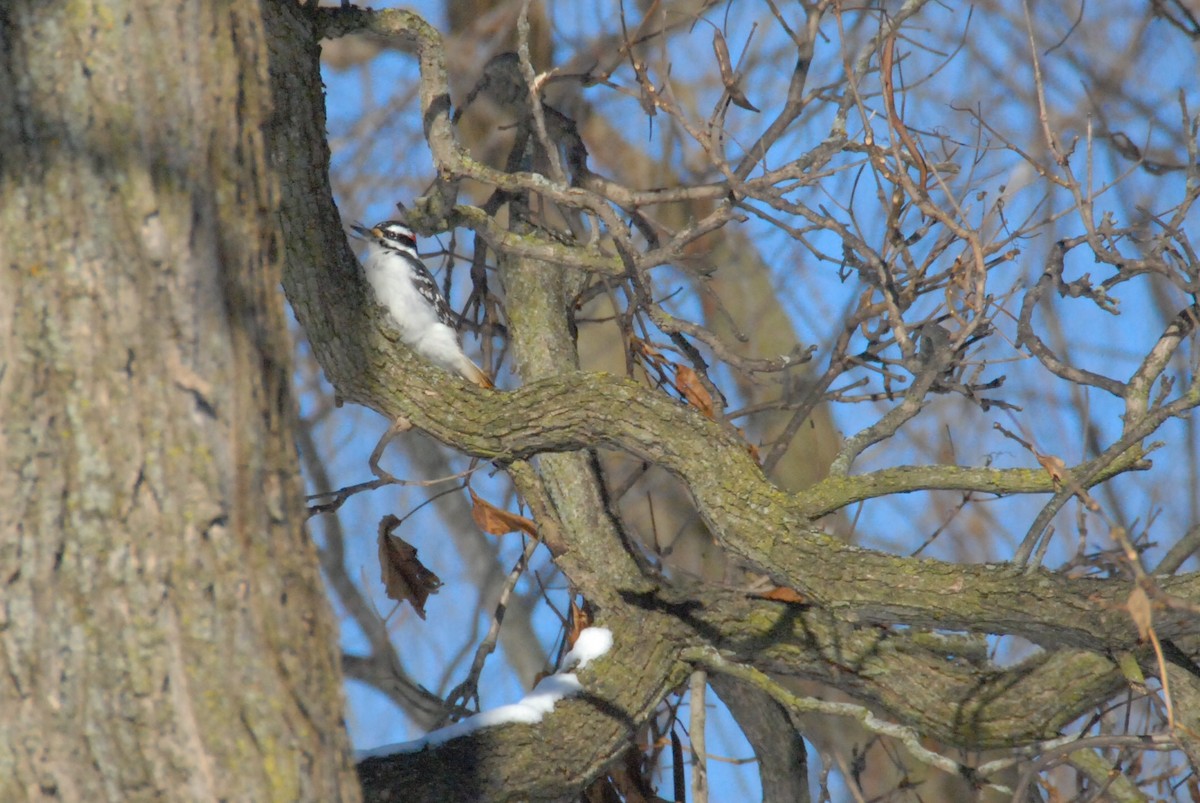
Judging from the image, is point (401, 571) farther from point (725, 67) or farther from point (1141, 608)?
point (1141, 608)

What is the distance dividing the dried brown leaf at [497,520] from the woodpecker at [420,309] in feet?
3.58

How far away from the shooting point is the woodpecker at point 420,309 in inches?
190

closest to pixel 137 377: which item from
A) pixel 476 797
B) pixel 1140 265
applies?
pixel 476 797

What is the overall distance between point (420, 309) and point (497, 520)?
5.23ft

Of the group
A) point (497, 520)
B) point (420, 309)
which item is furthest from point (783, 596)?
point (420, 309)

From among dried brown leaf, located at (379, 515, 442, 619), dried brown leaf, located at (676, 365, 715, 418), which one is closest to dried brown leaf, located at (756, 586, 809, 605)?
dried brown leaf, located at (676, 365, 715, 418)

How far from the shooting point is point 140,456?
1.56 m

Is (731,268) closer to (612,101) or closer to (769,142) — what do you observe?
(612,101)

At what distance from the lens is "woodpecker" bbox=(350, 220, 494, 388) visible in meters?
4.82

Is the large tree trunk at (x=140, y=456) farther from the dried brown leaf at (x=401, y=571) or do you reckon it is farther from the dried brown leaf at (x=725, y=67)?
the dried brown leaf at (x=401, y=571)

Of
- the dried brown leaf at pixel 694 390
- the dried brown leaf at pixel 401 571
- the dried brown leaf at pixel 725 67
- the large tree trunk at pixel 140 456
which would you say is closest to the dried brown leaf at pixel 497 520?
the dried brown leaf at pixel 401 571

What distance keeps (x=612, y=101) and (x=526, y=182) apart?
3518 mm

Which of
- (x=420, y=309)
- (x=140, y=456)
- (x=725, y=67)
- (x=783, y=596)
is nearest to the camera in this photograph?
(x=140, y=456)

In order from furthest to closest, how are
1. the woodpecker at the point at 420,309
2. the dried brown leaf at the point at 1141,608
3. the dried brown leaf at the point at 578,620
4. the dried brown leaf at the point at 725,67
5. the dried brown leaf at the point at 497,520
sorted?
1. the woodpecker at the point at 420,309
2. the dried brown leaf at the point at 578,620
3. the dried brown leaf at the point at 497,520
4. the dried brown leaf at the point at 725,67
5. the dried brown leaf at the point at 1141,608
